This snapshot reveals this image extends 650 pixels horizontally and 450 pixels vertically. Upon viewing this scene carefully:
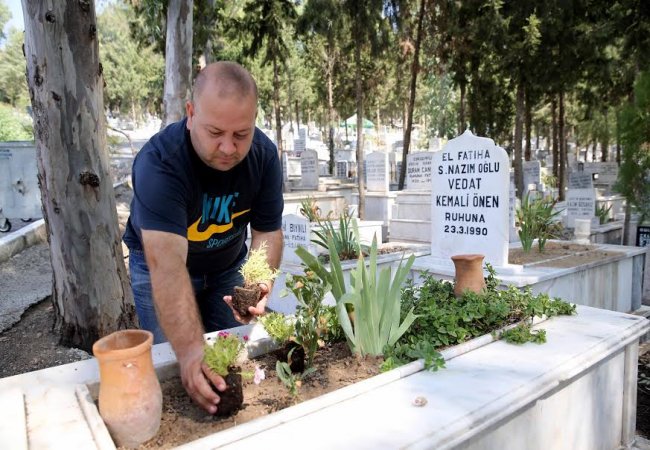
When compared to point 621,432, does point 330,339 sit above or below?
above

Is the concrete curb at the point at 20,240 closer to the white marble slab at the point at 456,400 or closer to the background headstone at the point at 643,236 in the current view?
the white marble slab at the point at 456,400

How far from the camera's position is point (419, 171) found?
39.9 feet

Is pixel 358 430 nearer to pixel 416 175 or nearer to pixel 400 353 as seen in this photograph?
pixel 400 353

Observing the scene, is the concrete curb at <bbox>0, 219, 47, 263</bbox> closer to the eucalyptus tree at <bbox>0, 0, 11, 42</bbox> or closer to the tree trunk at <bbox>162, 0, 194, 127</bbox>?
the tree trunk at <bbox>162, 0, 194, 127</bbox>

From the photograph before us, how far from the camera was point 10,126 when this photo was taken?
19.8 metres

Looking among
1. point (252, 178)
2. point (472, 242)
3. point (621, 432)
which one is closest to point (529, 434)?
point (621, 432)

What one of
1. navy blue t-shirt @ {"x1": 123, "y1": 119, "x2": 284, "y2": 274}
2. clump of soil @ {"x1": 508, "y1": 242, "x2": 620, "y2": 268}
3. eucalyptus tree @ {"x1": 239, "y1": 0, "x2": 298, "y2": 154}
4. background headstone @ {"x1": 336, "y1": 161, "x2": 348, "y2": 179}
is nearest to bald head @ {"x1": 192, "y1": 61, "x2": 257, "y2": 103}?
navy blue t-shirt @ {"x1": 123, "y1": 119, "x2": 284, "y2": 274}

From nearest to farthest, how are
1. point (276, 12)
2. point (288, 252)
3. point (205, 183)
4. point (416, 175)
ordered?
point (205, 183) < point (288, 252) < point (416, 175) < point (276, 12)

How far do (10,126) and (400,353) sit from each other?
73.1ft

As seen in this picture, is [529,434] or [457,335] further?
[457,335]

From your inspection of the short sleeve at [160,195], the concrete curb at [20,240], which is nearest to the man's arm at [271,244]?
the short sleeve at [160,195]

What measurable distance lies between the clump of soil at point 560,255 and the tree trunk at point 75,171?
4.39m

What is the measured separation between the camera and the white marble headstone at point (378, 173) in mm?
14156

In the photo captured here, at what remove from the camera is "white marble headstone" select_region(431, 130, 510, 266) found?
4992mm
